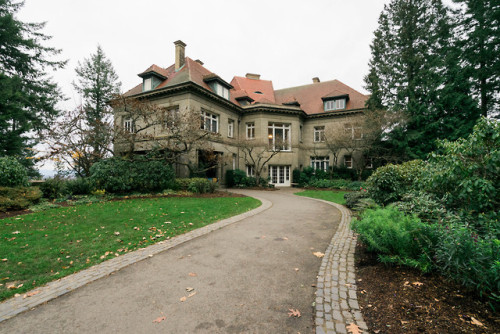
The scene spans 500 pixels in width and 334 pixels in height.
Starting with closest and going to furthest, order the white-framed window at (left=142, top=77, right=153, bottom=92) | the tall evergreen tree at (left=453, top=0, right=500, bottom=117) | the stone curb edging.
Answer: the stone curb edging → the tall evergreen tree at (left=453, top=0, right=500, bottom=117) → the white-framed window at (left=142, top=77, right=153, bottom=92)

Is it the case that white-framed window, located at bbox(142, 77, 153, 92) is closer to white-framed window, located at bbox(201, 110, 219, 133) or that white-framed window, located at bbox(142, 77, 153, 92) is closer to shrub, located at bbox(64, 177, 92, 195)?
white-framed window, located at bbox(201, 110, 219, 133)

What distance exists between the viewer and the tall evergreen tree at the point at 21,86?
49.8ft

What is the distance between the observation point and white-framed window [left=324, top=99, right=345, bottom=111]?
23.6 meters

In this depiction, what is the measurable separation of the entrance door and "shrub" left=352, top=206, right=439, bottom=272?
18.3m

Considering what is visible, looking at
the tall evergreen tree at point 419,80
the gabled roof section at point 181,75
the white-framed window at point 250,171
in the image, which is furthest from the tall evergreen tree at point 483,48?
the gabled roof section at point 181,75

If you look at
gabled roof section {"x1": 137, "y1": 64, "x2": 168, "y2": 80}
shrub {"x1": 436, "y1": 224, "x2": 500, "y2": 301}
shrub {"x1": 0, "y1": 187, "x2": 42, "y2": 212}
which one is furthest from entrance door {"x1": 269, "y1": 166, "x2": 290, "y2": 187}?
shrub {"x1": 436, "y1": 224, "x2": 500, "y2": 301}

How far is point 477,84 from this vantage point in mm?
17938

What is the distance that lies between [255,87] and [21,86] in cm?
2261

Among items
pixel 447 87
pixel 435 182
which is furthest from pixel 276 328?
pixel 447 87

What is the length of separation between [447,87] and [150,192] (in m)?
24.1

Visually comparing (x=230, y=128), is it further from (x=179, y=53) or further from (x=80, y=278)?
(x=80, y=278)

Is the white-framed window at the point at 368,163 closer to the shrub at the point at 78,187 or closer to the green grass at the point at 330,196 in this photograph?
the green grass at the point at 330,196

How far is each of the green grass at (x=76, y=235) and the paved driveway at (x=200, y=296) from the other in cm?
103

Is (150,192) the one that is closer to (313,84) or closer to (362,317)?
(362,317)
